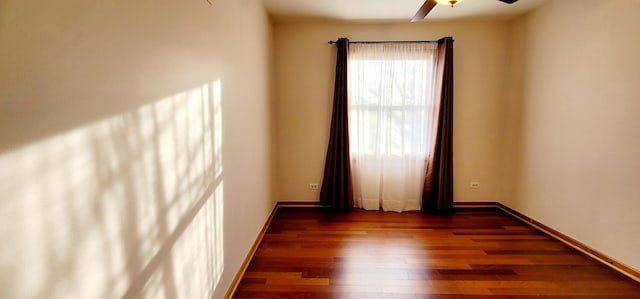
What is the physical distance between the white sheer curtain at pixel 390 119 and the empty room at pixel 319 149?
0.02 metres

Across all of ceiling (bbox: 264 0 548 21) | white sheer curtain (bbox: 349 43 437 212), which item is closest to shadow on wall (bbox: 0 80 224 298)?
ceiling (bbox: 264 0 548 21)

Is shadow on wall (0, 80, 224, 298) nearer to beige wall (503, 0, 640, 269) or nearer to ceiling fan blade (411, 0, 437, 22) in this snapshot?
ceiling fan blade (411, 0, 437, 22)

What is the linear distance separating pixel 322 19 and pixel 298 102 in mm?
1101

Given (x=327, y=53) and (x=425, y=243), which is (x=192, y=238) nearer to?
(x=425, y=243)

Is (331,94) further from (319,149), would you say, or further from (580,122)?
(580,122)

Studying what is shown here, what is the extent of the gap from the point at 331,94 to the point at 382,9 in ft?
3.84

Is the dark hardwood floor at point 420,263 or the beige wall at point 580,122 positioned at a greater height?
the beige wall at point 580,122

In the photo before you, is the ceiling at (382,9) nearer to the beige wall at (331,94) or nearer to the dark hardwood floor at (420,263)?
the beige wall at (331,94)

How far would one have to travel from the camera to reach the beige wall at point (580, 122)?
2.16m

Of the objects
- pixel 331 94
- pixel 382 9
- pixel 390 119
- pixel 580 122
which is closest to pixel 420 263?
pixel 390 119

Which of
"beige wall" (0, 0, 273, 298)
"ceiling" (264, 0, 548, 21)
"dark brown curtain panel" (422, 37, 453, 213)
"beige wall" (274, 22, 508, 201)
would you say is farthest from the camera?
"beige wall" (274, 22, 508, 201)

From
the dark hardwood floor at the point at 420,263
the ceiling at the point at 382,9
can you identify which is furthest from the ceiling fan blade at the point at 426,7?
the dark hardwood floor at the point at 420,263

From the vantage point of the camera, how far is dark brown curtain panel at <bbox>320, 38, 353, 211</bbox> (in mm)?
3475

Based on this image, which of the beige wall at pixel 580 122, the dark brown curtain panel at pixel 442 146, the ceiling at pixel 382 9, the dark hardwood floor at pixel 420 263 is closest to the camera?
the dark hardwood floor at pixel 420 263
